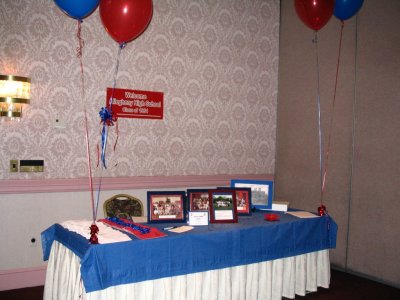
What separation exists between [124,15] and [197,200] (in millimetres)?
1441

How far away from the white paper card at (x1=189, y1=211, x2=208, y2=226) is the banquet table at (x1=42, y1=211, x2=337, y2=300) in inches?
2.8

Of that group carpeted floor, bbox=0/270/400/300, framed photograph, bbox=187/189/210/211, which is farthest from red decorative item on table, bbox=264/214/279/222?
carpeted floor, bbox=0/270/400/300

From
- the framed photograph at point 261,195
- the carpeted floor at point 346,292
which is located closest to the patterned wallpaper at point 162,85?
the carpeted floor at point 346,292

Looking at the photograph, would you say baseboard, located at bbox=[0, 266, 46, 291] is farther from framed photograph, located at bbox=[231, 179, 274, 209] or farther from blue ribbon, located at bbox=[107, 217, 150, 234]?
framed photograph, located at bbox=[231, 179, 274, 209]

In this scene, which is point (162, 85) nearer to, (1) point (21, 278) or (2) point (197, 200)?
(2) point (197, 200)

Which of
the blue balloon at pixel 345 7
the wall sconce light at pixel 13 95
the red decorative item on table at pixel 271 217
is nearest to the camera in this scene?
the red decorative item on table at pixel 271 217

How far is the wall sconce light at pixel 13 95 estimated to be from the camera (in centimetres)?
344

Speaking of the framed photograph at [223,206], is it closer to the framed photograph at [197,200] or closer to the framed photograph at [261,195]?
the framed photograph at [197,200]

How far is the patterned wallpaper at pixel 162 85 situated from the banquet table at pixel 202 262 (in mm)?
1318

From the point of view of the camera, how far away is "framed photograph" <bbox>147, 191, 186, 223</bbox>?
2906mm

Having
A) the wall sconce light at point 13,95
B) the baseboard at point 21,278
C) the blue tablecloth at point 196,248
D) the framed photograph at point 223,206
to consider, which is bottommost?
the baseboard at point 21,278

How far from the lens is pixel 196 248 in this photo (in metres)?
2.68

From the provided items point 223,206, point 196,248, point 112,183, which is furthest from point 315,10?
point 112,183

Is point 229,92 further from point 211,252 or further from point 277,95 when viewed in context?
point 211,252
